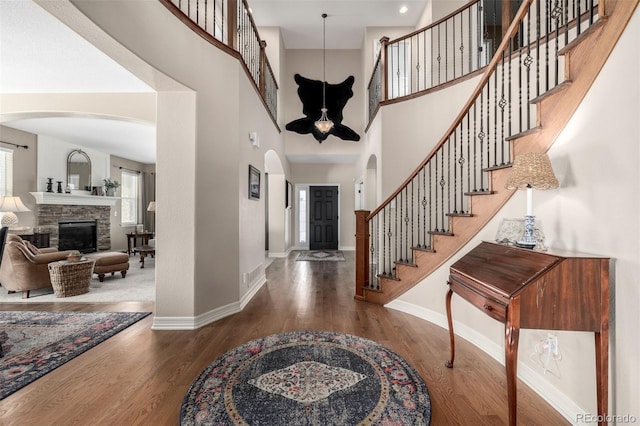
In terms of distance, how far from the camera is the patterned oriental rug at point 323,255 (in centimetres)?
674

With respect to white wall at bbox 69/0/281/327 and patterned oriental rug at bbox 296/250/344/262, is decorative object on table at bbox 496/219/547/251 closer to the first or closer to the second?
white wall at bbox 69/0/281/327

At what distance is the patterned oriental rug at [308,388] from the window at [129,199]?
8173 millimetres

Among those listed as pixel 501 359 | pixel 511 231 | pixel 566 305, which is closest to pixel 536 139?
pixel 511 231

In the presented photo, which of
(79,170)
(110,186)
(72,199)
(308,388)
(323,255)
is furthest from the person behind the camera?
(110,186)

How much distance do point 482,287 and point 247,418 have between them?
1520mm

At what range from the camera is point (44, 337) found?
2564 mm

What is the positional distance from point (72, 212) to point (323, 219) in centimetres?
635

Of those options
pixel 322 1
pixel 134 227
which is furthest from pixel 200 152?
pixel 134 227

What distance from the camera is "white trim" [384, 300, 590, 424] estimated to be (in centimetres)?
156

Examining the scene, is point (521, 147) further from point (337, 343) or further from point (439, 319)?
point (337, 343)

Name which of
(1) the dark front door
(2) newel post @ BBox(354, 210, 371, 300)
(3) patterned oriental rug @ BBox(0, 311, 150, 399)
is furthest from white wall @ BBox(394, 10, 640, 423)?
(1) the dark front door

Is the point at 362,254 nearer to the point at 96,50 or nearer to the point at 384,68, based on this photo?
the point at 384,68

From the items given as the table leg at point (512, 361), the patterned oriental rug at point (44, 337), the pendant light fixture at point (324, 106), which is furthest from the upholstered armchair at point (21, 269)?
the table leg at point (512, 361)

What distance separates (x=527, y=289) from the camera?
1.28m
